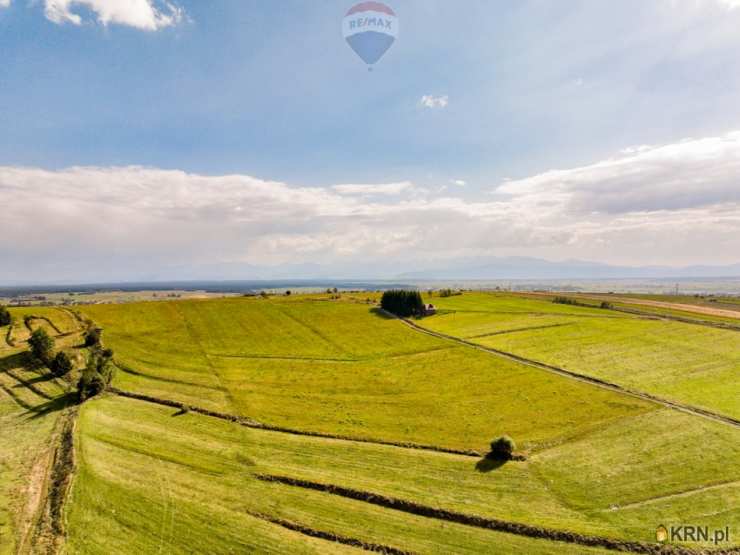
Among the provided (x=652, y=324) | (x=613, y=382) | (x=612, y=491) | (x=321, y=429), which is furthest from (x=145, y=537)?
(x=652, y=324)

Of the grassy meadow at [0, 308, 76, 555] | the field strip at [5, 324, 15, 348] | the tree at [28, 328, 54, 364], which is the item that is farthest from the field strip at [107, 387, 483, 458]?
the field strip at [5, 324, 15, 348]

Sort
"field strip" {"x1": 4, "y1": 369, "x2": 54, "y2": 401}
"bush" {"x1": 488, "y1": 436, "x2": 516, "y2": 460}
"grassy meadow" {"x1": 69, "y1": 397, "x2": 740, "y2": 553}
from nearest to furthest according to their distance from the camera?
"grassy meadow" {"x1": 69, "y1": 397, "x2": 740, "y2": 553} → "bush" {"x1": 488, "y1": 436, "x2": 516, "y2": 460} → "field strip" {"x1": 4, "y1": 369, "x2": 54, "y2": 401}

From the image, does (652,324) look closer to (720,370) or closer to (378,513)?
(720,370)

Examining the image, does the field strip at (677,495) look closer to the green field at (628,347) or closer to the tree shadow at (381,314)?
the green field at (628,347)

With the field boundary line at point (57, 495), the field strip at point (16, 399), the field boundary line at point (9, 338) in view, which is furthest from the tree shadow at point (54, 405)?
the field boundary line at point (9, 338)

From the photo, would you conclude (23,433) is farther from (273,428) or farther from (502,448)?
(502,448)

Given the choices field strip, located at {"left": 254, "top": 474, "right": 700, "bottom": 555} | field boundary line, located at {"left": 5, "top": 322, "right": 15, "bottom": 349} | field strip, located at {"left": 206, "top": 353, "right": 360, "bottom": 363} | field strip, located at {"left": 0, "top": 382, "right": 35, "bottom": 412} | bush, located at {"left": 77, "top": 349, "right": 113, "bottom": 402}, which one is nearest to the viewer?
field strip, located at {"left": 254, "top": 474, "right": 700, "bottom": 555}

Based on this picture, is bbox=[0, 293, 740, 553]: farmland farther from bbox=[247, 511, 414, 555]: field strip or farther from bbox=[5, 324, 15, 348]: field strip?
bbox=[5, 324, 15, 348]: field strip

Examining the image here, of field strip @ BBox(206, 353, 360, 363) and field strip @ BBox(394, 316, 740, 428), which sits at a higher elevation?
field strip @ BBox(206, 353, 360, 363)
